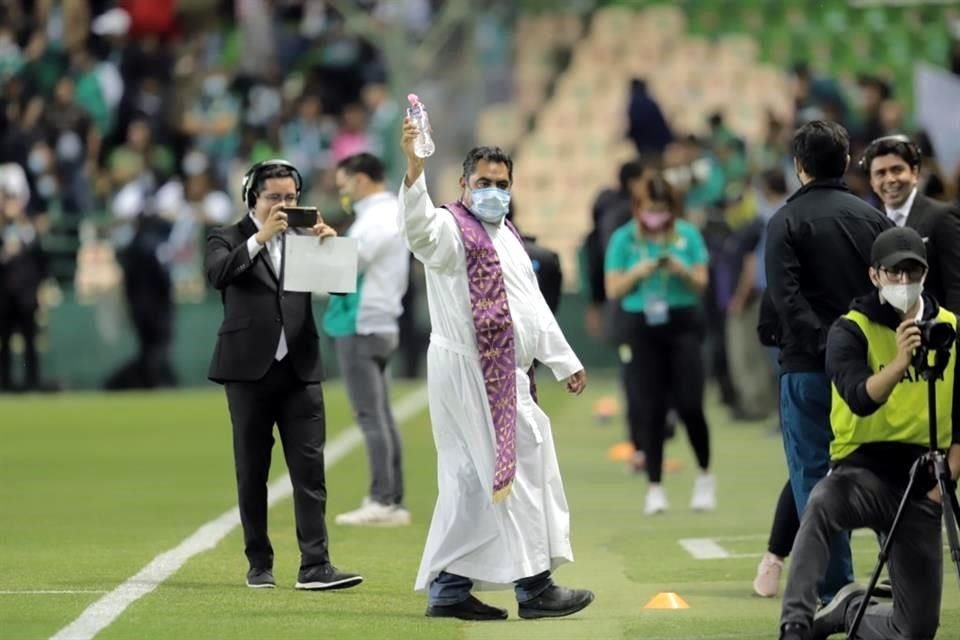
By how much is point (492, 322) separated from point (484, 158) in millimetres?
695

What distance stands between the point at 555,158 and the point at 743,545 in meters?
19.8

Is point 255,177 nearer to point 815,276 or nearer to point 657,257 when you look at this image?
point 815,276

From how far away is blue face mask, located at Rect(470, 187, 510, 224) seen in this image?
399 inches

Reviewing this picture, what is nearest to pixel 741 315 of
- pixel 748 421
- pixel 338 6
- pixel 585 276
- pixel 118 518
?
pixel 748 421

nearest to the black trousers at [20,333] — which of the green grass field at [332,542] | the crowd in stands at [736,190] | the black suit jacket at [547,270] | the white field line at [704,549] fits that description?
the green grass field at [332,542]

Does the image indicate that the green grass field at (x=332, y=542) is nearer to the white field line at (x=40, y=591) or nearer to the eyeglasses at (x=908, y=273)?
the white field line at (x=40, y=591)

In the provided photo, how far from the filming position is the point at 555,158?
3241 cm

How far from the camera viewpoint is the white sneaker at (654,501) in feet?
48.2

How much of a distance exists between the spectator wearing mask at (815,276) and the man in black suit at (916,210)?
74 cm

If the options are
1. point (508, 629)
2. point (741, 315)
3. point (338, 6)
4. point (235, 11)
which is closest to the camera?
point (508, 629)

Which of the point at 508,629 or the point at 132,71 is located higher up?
the point at 132,71

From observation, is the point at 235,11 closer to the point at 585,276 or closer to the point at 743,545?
the point at 585,276

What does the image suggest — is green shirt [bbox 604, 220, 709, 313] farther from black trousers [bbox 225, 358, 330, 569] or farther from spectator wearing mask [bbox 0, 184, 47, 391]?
spectator wearing mask [bbox 0, 184, 47, 391]

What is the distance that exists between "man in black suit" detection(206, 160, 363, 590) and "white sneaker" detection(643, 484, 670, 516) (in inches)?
152
